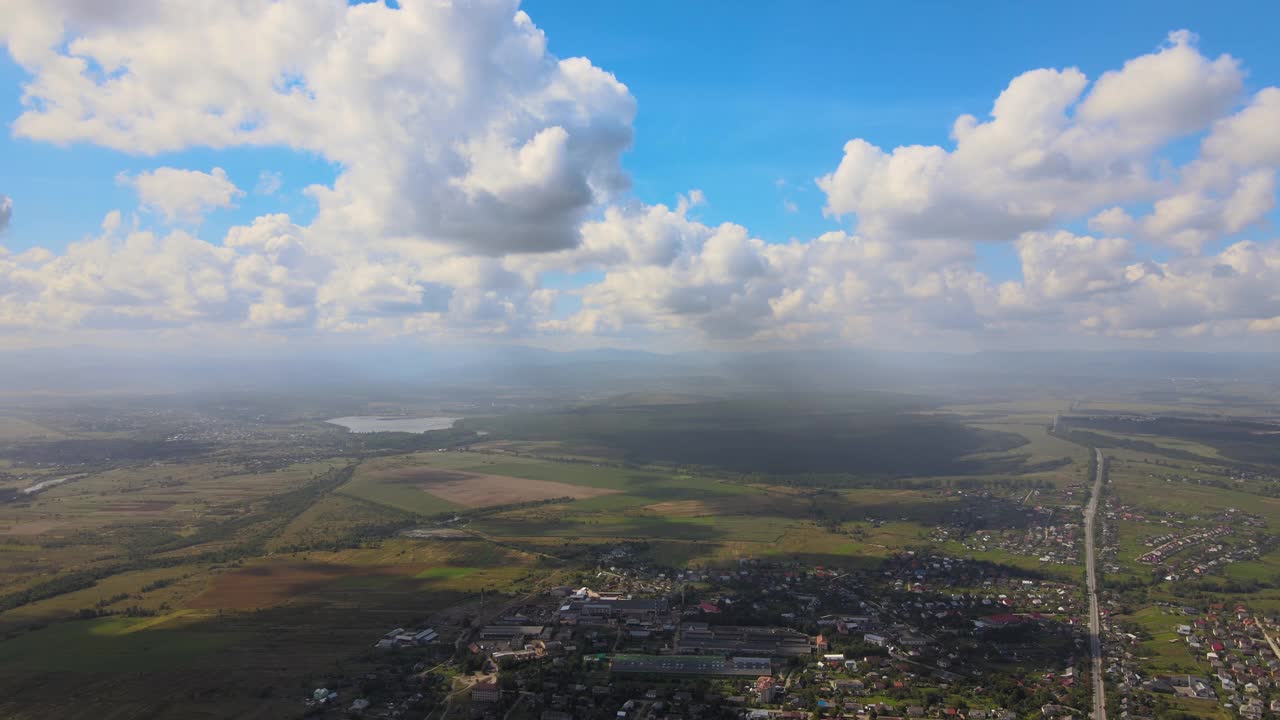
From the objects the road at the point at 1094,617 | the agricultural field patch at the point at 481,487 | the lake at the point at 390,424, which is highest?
the lake at the point at 390,424

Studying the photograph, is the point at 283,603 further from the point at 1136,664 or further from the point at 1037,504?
the point at 1037,504

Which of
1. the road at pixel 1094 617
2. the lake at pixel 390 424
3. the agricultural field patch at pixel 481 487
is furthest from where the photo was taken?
the lake at pixel 390 424

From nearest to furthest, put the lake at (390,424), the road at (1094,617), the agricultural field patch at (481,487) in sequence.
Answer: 1. the road at (1094,617)
2. the agricultural field patch at (481,487)
3. the lake at (390,424)

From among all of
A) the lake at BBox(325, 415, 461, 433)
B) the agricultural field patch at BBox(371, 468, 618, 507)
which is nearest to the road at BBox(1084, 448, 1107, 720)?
the agricultural field patch at BBox(371, 468, 618, 507)

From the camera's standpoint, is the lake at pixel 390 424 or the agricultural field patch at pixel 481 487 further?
the lake at pixel 390 424

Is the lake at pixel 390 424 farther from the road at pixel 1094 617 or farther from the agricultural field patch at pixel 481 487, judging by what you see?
the road at pixel 1094 617

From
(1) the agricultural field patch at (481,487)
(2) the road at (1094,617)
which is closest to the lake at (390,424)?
(1) the agricultural field patch at (481,487)
